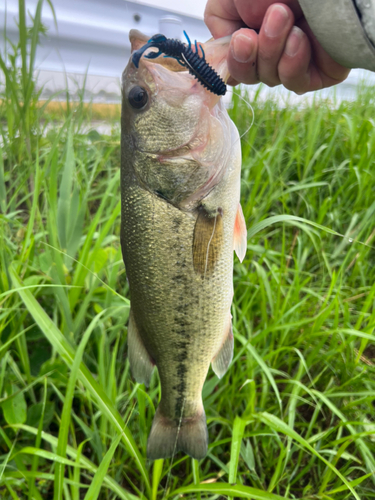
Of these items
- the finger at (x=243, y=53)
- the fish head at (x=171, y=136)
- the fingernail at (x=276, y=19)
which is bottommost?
the fish head at (x=171, y=136)

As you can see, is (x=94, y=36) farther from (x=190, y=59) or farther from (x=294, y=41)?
(x=190, y=59)

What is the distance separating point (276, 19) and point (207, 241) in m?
0.71

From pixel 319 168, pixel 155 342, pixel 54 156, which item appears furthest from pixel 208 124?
pixel 319 168

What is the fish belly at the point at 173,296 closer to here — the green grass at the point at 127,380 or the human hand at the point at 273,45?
the green grass at the point at 127,380

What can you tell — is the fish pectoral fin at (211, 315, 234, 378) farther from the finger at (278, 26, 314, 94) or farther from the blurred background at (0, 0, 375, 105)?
the blurred background at (0, 0, 375, 105)

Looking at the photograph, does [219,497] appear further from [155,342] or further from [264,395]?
[155,342]

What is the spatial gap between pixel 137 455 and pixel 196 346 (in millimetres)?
439

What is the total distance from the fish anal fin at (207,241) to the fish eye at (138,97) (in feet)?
1.15

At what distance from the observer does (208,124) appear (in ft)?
3.26

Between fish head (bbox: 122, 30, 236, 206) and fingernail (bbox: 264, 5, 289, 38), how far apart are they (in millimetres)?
161

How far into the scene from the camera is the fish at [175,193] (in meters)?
0.98

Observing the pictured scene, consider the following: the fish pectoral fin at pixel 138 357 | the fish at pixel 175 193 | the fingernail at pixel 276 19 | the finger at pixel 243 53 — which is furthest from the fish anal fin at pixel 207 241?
the fingernail at pixel 276 19

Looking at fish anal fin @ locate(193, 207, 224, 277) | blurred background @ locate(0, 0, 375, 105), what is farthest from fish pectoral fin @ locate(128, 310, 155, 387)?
blurred background @ locate(0, 0, 375, 105)

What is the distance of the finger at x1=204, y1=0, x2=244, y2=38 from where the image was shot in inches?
50.7
